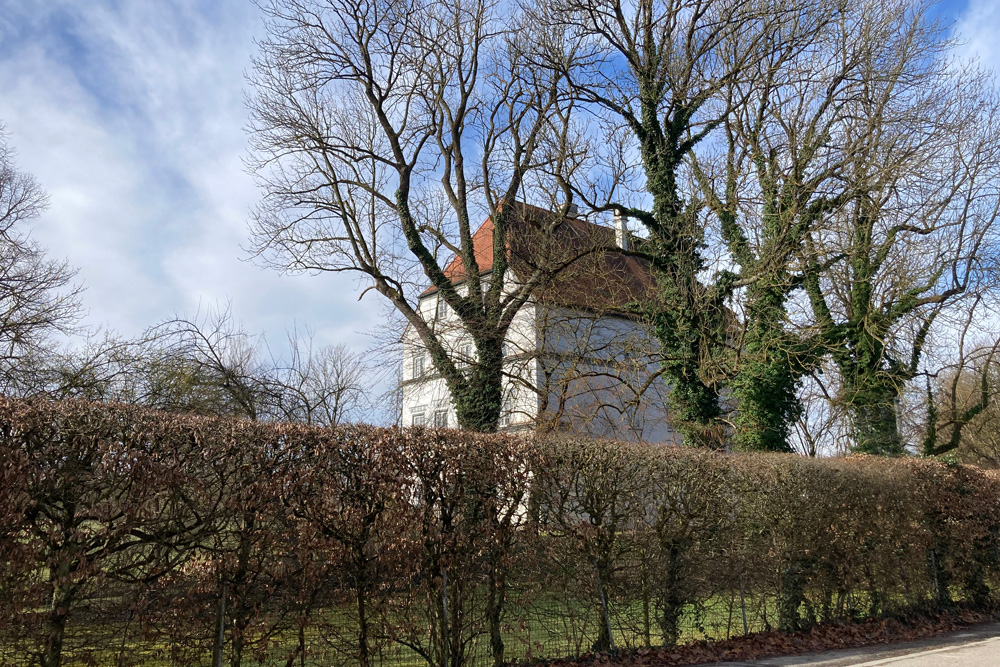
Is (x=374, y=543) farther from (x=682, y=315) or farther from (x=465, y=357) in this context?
(x=465, y=357)

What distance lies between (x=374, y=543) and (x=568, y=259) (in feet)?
35.9

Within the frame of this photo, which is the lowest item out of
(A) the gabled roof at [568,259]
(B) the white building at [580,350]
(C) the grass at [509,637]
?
(C) the grass at [509,637]

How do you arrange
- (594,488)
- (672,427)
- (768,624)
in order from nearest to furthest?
(594,488) → (768,624) → (672,427)

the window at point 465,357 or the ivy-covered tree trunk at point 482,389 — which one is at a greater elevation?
the window at point 465,357

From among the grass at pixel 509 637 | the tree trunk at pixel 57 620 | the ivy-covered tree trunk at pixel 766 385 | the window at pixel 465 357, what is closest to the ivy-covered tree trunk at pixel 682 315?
the ivy-covered tree trunk at pixel 766 385

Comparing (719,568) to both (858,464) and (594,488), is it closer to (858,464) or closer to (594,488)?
(594,488)

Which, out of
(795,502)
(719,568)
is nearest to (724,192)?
(795,502)

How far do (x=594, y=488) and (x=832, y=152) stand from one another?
1100cm

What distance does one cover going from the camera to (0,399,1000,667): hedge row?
6488 mm

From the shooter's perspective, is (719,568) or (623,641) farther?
(719,568)

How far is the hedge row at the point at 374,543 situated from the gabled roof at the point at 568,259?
733cm

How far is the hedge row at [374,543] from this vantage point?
6.49 metres

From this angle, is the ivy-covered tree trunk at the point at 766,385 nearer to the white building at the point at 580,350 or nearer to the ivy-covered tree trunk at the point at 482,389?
the white building at the point at 580,350

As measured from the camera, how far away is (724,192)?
A: 679 inches
